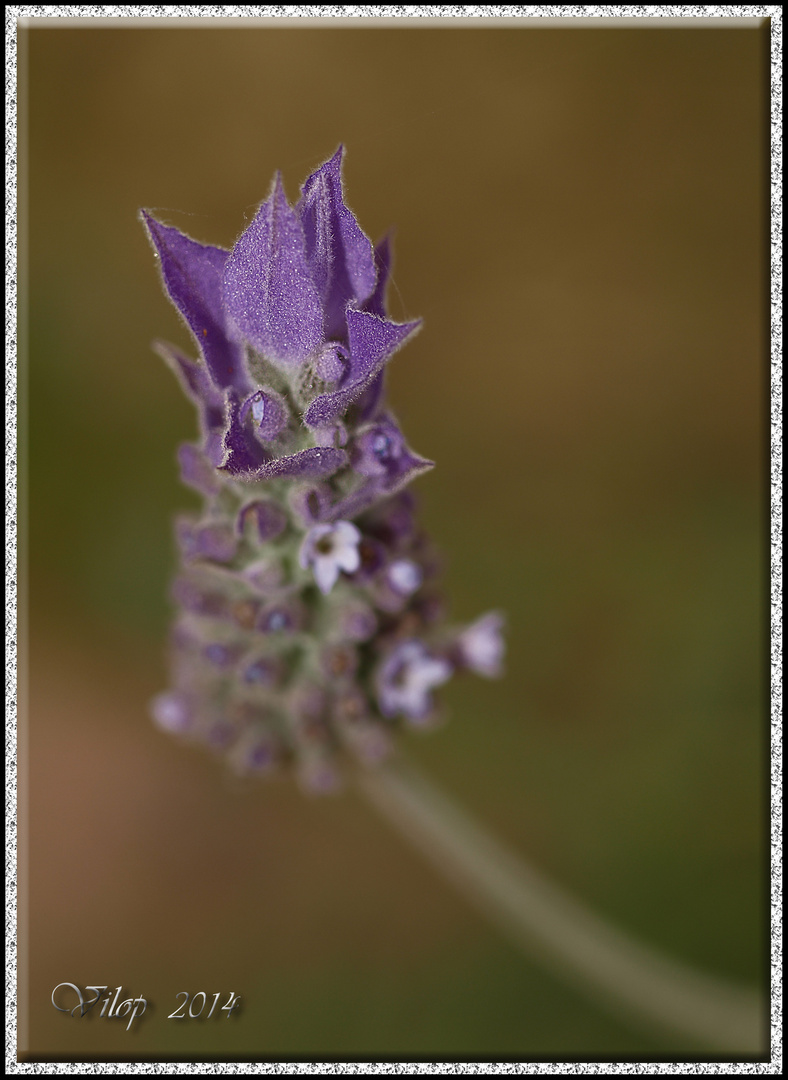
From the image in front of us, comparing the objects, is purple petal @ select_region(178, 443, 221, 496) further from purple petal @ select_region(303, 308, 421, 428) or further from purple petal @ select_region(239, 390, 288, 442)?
purple petal @ select_region(303, 308, 421, 428)

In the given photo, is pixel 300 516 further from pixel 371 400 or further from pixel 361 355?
pixel 361 355

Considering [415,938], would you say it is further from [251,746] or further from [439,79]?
Result: [439,79]

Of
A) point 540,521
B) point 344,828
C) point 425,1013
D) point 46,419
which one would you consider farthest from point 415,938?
point 46,419

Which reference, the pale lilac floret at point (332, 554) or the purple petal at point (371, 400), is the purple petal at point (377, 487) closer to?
the pale lilac floret at point (332, 554)
